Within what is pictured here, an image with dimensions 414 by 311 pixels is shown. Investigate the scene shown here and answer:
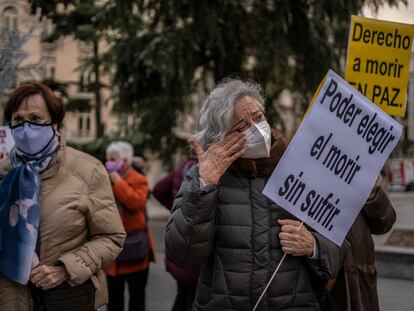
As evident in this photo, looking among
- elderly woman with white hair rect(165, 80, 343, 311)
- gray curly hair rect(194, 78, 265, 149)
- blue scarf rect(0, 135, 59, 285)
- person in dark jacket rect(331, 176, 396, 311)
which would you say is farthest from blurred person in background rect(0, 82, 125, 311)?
person in dark jacket rect(331, 176, 396, 311)

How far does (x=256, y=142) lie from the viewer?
8.36ft

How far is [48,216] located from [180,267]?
1.82m

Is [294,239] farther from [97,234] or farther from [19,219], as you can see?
[19,219]

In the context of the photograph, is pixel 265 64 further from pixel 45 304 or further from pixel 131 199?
pixel 45 304

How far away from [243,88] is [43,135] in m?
0.91

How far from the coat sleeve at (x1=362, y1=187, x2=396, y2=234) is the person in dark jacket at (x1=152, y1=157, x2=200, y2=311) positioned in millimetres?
1208

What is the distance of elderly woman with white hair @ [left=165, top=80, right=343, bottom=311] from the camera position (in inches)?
97.8

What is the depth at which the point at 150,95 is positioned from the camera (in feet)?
38.1

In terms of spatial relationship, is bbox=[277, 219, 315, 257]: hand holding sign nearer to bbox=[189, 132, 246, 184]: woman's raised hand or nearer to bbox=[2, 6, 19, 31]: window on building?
bbox=[189, 132, 246, 184]: woman's raised hand

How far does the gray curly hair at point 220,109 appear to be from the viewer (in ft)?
8.55

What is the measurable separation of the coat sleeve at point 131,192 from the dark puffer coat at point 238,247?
2505mm

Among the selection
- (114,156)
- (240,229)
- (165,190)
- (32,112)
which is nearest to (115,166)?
(114,156)

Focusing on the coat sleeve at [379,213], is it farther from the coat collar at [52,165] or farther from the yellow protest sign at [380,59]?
the coat collar at [52,165]

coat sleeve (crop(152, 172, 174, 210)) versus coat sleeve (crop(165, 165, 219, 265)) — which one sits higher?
coat sleeve (crop(165, 165, 219, 265))
